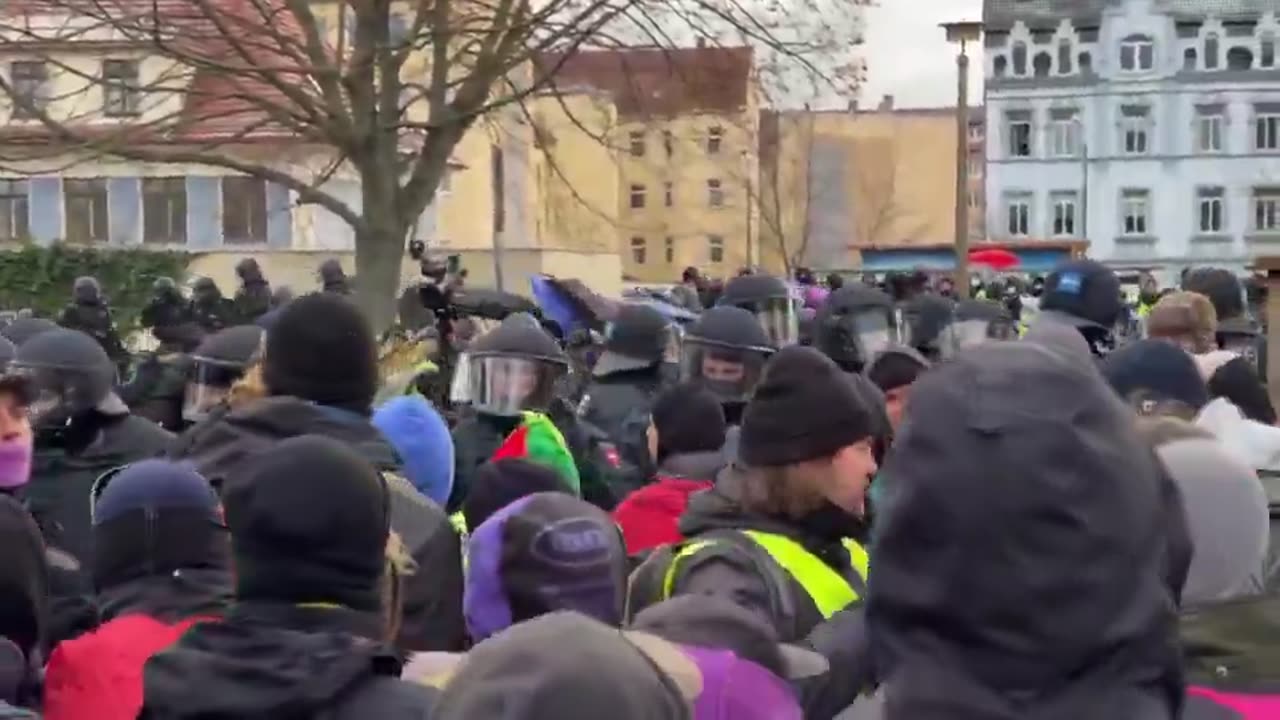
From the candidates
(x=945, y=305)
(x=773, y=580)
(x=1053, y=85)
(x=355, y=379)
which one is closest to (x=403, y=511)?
(x=355, y=379)

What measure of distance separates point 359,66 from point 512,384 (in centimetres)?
1206

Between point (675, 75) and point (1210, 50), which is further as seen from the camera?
point (1210, 50)

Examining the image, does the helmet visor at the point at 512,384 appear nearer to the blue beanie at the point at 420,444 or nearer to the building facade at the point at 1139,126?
the blue beanie at the point at 420,444

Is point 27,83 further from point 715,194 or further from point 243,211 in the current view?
point 715,194

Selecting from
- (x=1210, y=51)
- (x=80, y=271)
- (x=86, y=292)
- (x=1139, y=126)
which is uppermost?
(x=1210, y=51)

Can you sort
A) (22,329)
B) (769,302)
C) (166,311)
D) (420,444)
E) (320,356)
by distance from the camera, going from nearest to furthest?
(320,356) → (420,444) → (22,329) → (769,302) → (166,311)

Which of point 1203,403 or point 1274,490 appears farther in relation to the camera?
point 1203,403

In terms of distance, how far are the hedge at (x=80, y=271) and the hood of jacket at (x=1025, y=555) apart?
1547 inches

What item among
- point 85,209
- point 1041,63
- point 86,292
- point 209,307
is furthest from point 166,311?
point 1041,63

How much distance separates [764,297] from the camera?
31.6 ft

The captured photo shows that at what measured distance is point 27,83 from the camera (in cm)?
2128

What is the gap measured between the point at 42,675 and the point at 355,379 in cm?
130

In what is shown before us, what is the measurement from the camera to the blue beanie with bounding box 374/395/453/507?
18.7 ft

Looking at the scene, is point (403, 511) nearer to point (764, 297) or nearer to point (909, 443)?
point (909, 443)
